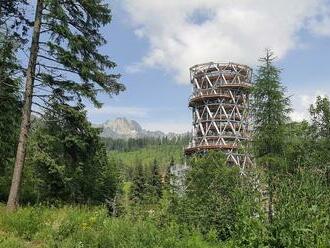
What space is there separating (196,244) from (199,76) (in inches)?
3554

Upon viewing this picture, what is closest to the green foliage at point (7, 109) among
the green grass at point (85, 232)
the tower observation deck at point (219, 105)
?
the green grass at point (85, 232)

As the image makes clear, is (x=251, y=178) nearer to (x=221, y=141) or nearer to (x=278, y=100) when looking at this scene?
(x=278, y=100)

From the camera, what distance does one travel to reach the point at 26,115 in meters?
17.6

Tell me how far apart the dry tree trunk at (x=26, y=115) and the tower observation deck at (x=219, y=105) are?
76.1m

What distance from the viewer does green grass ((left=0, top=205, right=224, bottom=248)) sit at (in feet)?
32.1

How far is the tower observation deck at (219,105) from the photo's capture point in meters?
94.9

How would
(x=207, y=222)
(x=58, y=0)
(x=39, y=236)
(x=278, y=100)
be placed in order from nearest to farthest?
(x=39, y=236)
(x=207, y=222)
(x=58, y=0)
(x=278, y=100)

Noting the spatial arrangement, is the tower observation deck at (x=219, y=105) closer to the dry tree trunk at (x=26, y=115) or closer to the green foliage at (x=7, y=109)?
the green foliage at (x=7, y=109)

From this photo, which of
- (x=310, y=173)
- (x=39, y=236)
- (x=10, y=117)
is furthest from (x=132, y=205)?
(x=10, y=117)

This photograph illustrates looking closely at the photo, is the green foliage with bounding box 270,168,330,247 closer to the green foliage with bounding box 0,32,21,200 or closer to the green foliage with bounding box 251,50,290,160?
the green foliage with bounding box 0,32,21,200

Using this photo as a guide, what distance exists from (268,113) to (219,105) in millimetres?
64881

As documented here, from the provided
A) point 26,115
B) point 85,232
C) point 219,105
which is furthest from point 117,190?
point 219,105

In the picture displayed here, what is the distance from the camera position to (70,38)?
708 inches

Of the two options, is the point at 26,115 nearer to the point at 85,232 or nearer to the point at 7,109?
the point at 7,109
